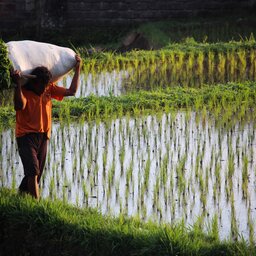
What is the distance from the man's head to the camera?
20.8 feet

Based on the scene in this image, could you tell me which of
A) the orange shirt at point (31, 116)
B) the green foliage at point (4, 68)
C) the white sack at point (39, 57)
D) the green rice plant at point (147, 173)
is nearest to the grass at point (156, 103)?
the green rice plant at point (147, 173)

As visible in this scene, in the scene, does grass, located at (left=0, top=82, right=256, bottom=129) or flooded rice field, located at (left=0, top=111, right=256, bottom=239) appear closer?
flooded rice field, located at (left=0, top=111, right=256, bottom=239)

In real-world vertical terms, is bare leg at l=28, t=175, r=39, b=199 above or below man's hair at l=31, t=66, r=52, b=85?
below

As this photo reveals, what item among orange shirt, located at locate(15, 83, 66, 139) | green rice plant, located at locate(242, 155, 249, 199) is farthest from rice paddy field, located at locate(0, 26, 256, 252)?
orange shirt, located at locate(15, 83, 66, 139)

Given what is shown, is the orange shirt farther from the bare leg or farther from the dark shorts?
the bare leg

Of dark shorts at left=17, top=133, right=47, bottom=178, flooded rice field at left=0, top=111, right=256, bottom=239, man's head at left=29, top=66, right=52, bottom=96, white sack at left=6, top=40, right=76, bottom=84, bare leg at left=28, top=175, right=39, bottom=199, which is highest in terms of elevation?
white sack at left=6, top=40, right=76, bottom=84

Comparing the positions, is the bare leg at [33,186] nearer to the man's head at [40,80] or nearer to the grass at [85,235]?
the grass at [85,235]

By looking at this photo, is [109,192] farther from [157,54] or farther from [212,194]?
[157,54]

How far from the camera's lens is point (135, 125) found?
8234mm

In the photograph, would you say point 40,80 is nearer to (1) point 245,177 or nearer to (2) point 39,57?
(2) point 39,57

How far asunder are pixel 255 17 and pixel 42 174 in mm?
7622

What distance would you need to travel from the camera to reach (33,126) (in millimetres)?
6355

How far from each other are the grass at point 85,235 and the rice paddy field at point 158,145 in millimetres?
300

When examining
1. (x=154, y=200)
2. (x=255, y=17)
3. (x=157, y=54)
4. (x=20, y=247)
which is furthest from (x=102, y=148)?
(x=255, y=17)
